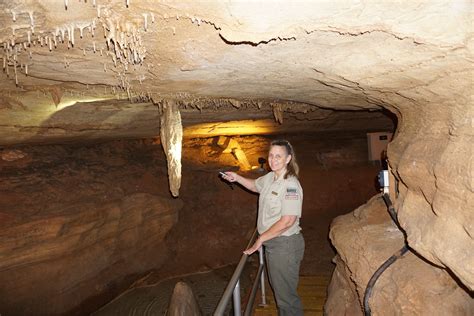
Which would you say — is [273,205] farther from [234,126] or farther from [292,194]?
[234,126]

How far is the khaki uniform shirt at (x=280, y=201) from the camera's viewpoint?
331cm

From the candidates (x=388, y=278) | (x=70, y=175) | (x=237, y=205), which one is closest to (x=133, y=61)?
(x=388, y=278)

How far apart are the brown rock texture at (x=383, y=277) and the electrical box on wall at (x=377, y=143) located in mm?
8372

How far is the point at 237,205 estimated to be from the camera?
10.7 m

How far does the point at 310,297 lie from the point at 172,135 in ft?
10.8

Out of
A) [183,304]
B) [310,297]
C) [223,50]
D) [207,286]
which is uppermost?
[223,50]

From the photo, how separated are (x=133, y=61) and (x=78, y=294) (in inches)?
261

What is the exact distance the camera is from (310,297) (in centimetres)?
495

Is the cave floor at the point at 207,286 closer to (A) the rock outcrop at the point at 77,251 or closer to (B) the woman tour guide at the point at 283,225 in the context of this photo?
(A) the rock outcrop at the point at 77,251

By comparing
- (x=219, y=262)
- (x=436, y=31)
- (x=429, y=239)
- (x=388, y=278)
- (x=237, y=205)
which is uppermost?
(x=436, y=31)

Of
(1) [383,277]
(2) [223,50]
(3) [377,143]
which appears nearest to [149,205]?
(1) [383,277]

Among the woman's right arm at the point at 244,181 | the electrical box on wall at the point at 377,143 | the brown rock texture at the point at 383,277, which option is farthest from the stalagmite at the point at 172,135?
the electrical box on wall at the point at 377,143

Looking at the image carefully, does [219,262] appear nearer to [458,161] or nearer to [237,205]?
[237,205]

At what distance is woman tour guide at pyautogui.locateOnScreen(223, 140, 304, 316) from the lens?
3.30 metres
